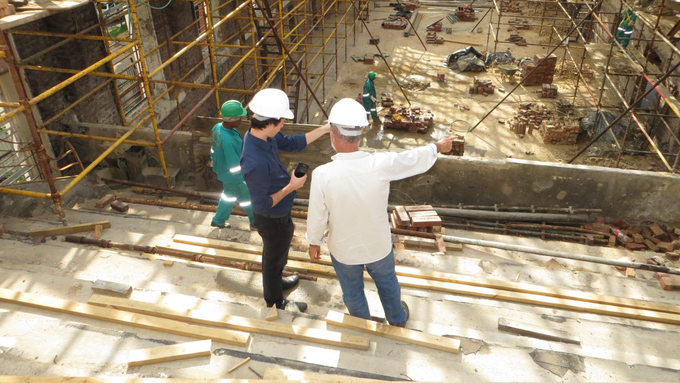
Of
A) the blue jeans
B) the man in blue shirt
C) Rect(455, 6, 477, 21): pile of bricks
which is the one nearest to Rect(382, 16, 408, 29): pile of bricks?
Rect(455, 6, 477, 21): pile of bricks

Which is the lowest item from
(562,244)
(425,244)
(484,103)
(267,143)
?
(484,103)

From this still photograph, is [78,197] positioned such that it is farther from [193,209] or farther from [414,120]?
[414,120]

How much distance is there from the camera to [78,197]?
6.80m

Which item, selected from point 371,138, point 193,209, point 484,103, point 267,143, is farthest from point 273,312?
point 484,103

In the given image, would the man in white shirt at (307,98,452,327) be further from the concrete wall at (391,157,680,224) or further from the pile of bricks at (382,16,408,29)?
the pile of bricks at (382,16,408,29)

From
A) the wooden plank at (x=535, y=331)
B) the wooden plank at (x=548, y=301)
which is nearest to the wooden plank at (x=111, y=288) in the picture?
the wooden plank at (x=548, y=301)

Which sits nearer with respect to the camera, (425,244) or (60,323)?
(60,323)

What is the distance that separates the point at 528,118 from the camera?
42.7ft

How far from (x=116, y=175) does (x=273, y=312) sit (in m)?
5.09

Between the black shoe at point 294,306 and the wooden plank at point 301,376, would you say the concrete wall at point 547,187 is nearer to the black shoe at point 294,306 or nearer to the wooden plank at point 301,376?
the black shoe at point 294,306

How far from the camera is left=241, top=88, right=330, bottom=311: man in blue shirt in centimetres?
390

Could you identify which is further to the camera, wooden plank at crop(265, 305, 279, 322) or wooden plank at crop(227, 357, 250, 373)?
wooden plank at crop(265, 305, 279, 322)

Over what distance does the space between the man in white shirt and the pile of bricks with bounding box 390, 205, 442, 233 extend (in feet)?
9.11

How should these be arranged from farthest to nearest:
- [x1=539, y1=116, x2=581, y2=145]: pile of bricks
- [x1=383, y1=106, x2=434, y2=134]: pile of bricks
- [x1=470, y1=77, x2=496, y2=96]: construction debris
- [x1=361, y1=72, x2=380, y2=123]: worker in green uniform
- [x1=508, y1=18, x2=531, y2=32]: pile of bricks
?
[x1=508, y1=18, x2=531, y2=32]: pile of bricks
[x1=470, y1=77, x2=496, y2=96]: construction debris
[x1=383, y1=106, x2=434, y2=134]: pile of bricks
[x1=361, y1=72, x2=380, y2=123]: worker in green uniform
[x1=539, y1=116, x2=581, y2=145]: pile of bricks
